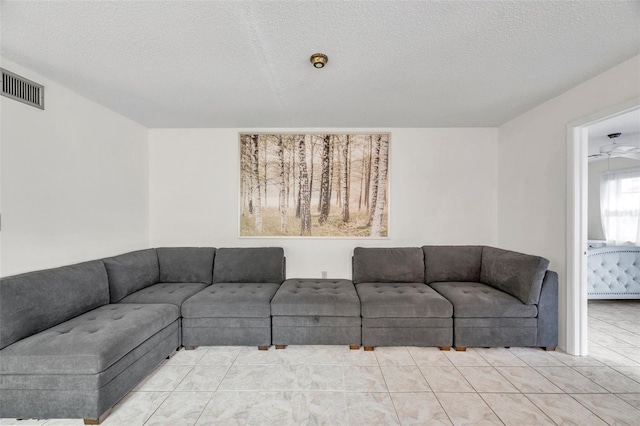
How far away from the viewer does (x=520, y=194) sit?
305cm

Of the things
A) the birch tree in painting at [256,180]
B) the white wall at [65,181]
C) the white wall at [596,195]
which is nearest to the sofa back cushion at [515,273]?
the birch tree in painting at [256,180]

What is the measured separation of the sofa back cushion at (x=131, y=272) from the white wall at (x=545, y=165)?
14.2 feet

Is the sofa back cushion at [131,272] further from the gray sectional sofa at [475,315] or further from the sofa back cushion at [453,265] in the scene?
the sofa back cushion at [453,265]

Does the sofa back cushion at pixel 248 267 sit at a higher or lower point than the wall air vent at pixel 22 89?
lower

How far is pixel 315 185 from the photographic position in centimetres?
341

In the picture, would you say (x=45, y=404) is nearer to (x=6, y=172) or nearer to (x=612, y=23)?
(x=6, y=172)

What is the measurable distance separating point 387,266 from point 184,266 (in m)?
A: 2.48

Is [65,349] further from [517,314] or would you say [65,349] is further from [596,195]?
[596,195]

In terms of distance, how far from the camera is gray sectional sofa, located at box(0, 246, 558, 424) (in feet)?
5.20

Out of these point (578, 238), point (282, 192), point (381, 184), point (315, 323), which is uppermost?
point (381, 184)

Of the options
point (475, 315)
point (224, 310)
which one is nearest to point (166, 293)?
point (224, 310)

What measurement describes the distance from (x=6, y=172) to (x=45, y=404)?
167cm

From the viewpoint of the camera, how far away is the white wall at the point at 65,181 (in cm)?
198

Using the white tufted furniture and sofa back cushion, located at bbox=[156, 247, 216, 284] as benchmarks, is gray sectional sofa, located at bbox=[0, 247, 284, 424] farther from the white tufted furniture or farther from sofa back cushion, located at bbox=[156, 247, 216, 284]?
the white tufted furniture
